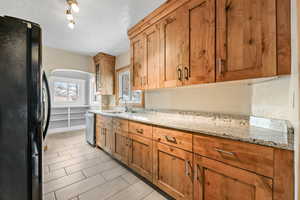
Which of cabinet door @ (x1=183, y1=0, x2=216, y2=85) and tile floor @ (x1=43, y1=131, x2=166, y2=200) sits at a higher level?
cabinet door @ (x1=183, y1=0, x2=216, y2=85)

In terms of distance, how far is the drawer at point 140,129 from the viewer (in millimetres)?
1545

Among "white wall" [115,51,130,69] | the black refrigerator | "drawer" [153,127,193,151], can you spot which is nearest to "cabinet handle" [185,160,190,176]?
"drawer" [153,127,193,151]

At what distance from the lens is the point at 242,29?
104 cm

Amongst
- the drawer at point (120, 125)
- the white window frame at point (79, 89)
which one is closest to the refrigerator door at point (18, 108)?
the drawer at point (120, 125)

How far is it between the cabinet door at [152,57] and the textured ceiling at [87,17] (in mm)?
334

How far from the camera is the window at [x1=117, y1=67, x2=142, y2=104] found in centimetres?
304

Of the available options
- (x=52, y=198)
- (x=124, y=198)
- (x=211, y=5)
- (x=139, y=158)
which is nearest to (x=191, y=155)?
(x=139, y=158)

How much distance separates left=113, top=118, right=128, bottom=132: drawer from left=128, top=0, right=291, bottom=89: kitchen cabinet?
83cm

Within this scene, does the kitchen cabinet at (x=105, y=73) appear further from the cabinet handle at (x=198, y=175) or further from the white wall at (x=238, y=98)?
the cabinet handle at (x=198, y=175)

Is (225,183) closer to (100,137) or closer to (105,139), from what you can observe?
(105,139)

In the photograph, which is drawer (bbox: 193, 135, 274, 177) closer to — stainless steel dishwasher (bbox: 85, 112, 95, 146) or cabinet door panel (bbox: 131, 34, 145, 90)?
cabinet door panel (bbox: 131, 34, 145, 90)

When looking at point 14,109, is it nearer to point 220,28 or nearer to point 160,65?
point 160,65

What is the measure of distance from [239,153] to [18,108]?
5.15 ft

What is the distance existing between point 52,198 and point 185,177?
5.11 ft
